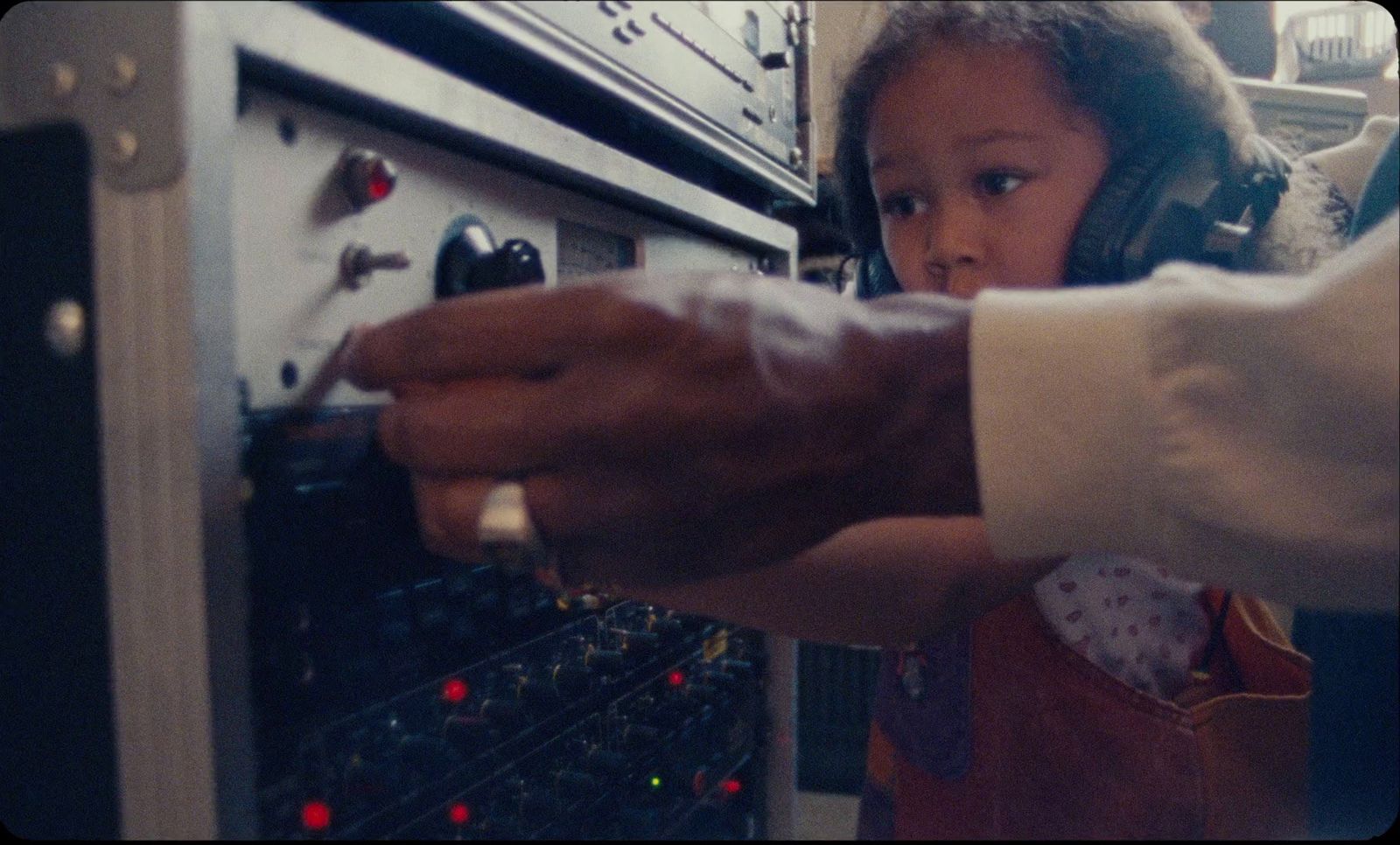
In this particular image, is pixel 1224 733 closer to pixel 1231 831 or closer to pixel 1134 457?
pixel 1231 831

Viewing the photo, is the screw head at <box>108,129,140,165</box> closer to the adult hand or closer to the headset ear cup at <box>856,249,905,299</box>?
the adult hand

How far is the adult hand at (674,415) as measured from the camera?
270 millimetres

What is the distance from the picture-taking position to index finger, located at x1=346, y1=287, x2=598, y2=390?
10.8 inches

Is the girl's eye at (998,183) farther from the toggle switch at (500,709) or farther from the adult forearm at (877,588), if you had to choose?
the toggle switch at (500,709)

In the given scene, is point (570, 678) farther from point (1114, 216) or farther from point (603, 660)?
point (1114, 216)

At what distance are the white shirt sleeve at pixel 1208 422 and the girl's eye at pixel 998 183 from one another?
37 centimetres

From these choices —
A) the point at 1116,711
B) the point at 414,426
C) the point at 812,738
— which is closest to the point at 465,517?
the point at 414,426

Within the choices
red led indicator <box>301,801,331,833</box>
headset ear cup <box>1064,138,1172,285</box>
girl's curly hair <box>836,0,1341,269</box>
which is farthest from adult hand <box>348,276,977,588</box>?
girl's curly hair <box>836,0,1341,269</box>

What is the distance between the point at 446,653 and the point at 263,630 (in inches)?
4.2

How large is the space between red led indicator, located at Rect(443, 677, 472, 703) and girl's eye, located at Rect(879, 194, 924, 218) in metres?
0.49

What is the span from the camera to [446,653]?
41 cm

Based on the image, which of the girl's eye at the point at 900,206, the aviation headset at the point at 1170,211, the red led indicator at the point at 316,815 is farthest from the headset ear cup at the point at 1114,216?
the red led indicator at the point at 316,815

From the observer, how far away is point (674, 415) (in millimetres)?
269

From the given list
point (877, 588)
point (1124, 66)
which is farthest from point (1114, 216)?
point (877, 588)
